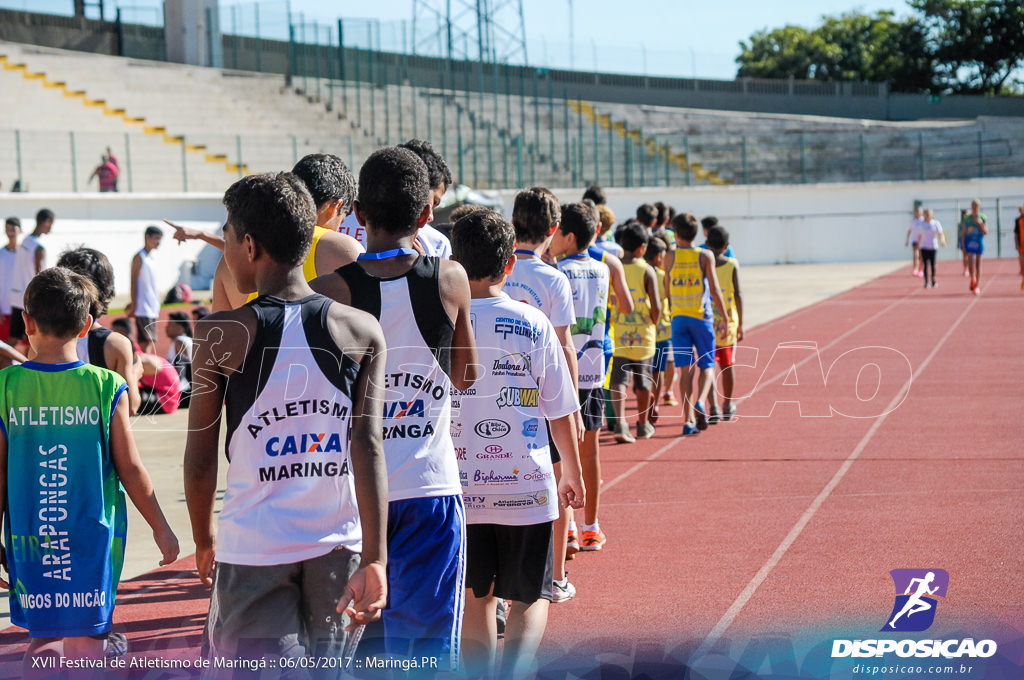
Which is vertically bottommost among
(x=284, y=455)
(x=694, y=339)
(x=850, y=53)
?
(x=694, y=339)

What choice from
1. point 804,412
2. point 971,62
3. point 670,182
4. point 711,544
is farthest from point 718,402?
point 971,62

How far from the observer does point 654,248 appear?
1104 centimetres

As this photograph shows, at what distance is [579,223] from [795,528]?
7.90 feet

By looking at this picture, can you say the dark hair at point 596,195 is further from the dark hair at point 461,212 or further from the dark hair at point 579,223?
the dark hair at point 461,212

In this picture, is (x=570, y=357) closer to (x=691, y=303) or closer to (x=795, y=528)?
(x=795, y=528)

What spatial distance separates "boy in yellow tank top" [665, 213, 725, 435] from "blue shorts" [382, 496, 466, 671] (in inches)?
283

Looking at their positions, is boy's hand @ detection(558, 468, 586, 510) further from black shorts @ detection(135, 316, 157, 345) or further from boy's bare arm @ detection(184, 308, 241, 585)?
black shorts @ detection(135, 316, 157, 345)

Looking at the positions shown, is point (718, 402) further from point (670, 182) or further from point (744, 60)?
point (744, 60)

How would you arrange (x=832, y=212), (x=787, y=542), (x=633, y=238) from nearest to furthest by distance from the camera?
(x=787, y=542)
(x=633, y=238)
(x=832, y=212)

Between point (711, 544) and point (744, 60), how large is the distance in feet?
248

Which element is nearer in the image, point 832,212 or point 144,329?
point 144,329

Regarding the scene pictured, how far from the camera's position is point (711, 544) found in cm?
701

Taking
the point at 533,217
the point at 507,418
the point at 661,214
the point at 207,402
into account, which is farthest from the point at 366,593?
the point at 661,214

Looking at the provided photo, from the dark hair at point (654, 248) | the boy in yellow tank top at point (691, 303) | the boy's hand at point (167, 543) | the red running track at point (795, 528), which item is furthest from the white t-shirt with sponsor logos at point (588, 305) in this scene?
the dark hair at point (654, 248)
